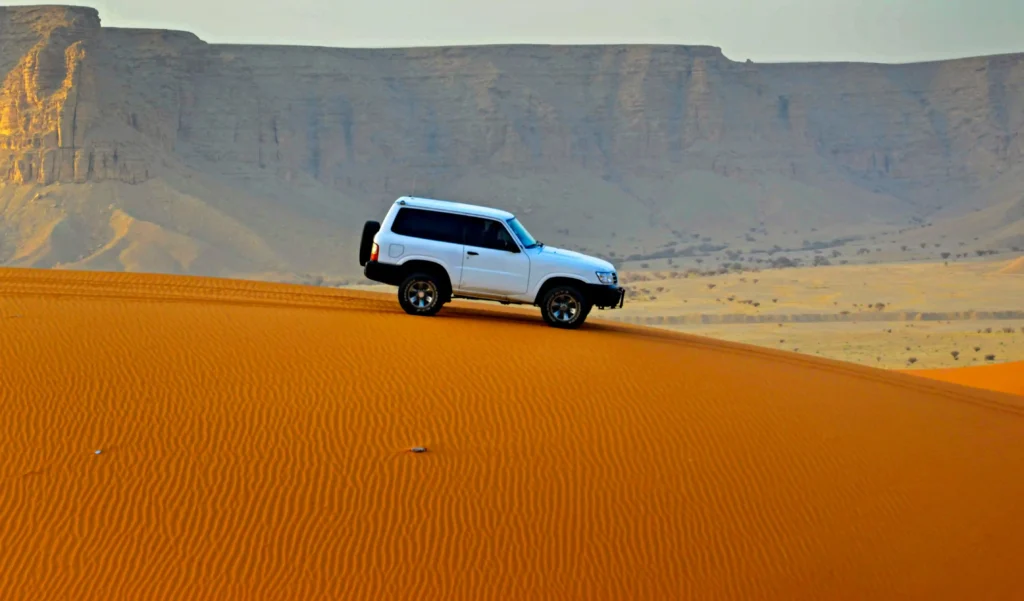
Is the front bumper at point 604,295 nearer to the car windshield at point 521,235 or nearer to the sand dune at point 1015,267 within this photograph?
the car windshield at point 521,235

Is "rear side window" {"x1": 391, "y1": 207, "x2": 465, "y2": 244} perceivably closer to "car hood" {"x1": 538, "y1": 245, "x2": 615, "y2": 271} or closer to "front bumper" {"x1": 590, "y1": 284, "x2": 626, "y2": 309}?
"car hood" {"x1": 538, "y1": 245, "x2": 615, "y2": 271}

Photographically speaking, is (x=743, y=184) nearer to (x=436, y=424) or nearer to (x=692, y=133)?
(x=692, y=133)

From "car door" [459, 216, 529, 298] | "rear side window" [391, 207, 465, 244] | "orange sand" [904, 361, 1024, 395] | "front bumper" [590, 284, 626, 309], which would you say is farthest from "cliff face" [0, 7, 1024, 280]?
"front bumper" [590, 284, 626, 309]

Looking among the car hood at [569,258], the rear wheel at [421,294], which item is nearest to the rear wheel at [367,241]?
the rear wheel at [421,294]

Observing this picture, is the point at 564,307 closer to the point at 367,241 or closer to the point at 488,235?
the point at 488,235

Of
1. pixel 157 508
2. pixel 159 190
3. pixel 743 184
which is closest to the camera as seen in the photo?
pixel 157 508

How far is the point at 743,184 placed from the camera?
10525cm

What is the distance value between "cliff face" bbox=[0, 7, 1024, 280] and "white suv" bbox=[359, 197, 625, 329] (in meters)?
64.4

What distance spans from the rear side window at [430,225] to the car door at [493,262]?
15 cm

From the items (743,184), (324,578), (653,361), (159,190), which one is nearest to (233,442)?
(324,578)

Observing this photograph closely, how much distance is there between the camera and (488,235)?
16.9 metres

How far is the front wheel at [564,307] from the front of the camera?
1711 centimetres

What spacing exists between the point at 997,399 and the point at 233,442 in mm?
11260

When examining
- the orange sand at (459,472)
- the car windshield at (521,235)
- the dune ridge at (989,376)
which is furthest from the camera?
the dune ridge at (989,376)
